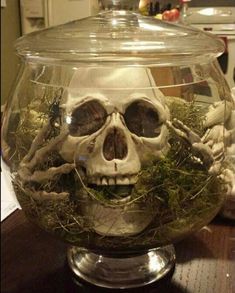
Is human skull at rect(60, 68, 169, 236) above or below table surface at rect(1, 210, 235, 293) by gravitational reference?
above

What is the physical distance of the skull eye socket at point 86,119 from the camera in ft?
1.44

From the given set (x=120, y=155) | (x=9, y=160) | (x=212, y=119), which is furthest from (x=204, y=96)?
(x=9, y=160)

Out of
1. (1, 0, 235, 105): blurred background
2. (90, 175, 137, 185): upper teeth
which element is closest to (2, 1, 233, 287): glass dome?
(90, 175, 137, 185): upper teeth

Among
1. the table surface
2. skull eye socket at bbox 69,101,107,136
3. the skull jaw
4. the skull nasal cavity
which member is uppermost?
skull eye socket at bbox 69,101,107,136

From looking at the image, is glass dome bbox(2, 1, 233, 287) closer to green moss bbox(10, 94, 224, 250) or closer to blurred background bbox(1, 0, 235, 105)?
green moss bbox(10, 94, 224, 250)

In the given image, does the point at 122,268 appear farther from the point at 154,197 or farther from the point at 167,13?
the point at 167,13

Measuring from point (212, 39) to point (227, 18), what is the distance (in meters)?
0.12

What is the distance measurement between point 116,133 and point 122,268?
0.59 feet

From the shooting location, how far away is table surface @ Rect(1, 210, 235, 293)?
500 millimetres

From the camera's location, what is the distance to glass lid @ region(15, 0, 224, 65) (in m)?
0.44

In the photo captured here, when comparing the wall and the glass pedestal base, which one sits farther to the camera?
the wall

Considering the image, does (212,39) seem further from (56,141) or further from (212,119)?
(56,141)

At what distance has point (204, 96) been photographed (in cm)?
50

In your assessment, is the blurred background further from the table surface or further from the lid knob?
the table surface
